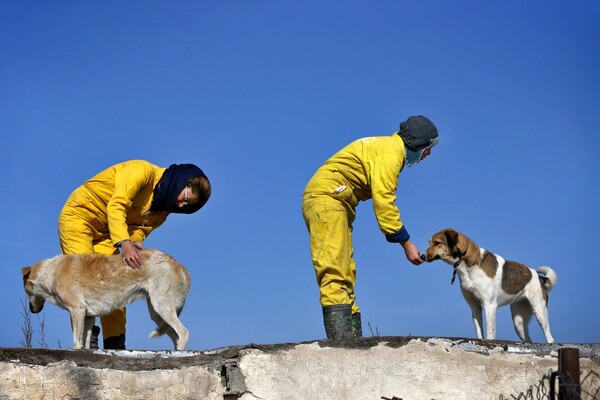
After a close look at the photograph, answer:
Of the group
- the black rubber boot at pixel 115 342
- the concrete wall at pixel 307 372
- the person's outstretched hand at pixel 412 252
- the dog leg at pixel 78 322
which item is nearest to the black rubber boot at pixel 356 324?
the person's outstretched hand at pixel 412 252

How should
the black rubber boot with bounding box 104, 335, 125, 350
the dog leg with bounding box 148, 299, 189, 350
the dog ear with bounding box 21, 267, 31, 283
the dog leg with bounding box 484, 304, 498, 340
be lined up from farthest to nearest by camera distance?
the dog leg with bounding box 484, 304, 498, 340, the dog ear with bounding box 21, 267, 31, 283, the black rubber boot with bounding box 104, 335, 125, 350, the dog leg with bounding box 148, 299, 189, 350

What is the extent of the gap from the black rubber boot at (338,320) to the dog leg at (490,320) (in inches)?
131

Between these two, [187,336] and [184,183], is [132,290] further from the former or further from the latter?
[184,183]

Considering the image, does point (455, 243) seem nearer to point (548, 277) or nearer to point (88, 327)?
point (548, 277)

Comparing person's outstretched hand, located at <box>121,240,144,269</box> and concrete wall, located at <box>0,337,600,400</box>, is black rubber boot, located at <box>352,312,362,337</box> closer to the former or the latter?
concrete wall, located at <box>0,337,600,400</box>

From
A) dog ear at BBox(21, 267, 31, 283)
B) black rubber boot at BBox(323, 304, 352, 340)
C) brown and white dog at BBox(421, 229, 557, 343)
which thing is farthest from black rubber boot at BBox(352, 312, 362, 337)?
dog ear at BBox(21, 267, 31, 283)

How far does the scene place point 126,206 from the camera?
19.1 ft

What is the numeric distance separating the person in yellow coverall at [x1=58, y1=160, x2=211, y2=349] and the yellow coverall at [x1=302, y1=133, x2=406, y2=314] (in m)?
1.08

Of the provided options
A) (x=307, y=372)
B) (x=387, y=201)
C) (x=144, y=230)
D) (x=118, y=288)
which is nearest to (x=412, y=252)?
(x=387, y=201)

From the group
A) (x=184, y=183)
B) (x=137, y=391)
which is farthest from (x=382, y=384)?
(x=184, y=183)

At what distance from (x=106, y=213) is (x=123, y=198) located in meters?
0.50

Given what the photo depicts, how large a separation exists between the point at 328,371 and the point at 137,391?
1.23 metres

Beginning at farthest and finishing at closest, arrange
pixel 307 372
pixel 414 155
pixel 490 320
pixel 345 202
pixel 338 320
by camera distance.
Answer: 1. pixel 490 320
2. pixel 414 155
3. pixel 345 202
4. pixel 338 320
5. pixel 307 372

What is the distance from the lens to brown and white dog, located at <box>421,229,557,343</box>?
8.28m
